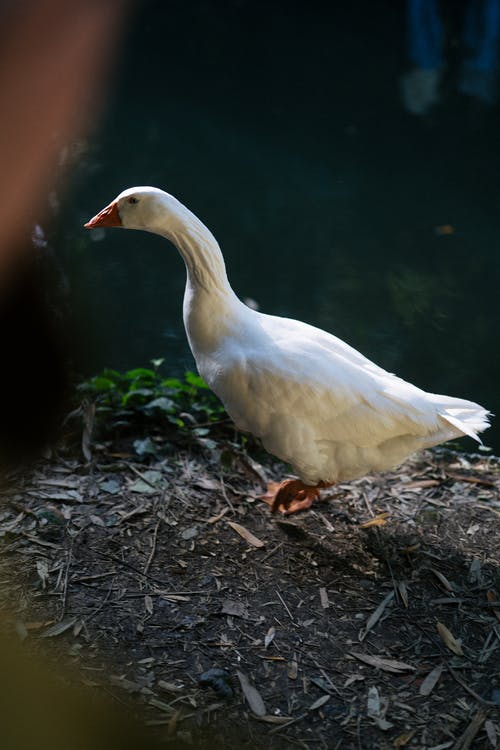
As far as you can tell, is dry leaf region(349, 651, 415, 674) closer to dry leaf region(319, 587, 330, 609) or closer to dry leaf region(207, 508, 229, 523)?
dry leaf region(319, 587, 330, 609)

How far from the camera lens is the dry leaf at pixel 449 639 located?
2109 mm

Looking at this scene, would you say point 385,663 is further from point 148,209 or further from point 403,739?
point 148,209

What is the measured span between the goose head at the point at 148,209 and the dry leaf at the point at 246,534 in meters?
1.06

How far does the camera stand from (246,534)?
2.52m

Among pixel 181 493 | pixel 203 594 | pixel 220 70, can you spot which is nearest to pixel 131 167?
pixel 220 70

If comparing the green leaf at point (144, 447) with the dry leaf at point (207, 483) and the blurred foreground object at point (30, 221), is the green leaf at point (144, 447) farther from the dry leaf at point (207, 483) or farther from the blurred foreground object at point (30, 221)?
the blurred foreground object at point (30, 221)

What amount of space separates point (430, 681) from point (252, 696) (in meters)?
0.51

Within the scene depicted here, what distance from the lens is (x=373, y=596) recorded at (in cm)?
229

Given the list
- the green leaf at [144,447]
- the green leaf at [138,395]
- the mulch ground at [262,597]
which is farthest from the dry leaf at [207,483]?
the green leaf at [138,395]

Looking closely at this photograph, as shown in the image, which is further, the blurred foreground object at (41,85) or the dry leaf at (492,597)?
the blurred foreground object at (41,85)

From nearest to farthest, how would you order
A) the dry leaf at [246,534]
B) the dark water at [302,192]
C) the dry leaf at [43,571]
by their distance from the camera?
the dry leaf at [43,571]
the dry leaf at [246,534]
the dark water at [302,192]

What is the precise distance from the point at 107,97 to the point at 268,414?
16.6ft

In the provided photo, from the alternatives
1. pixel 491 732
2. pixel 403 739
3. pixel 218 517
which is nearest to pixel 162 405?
pixel 218 517

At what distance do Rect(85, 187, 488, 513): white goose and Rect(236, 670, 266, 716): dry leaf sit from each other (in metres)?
0.72
